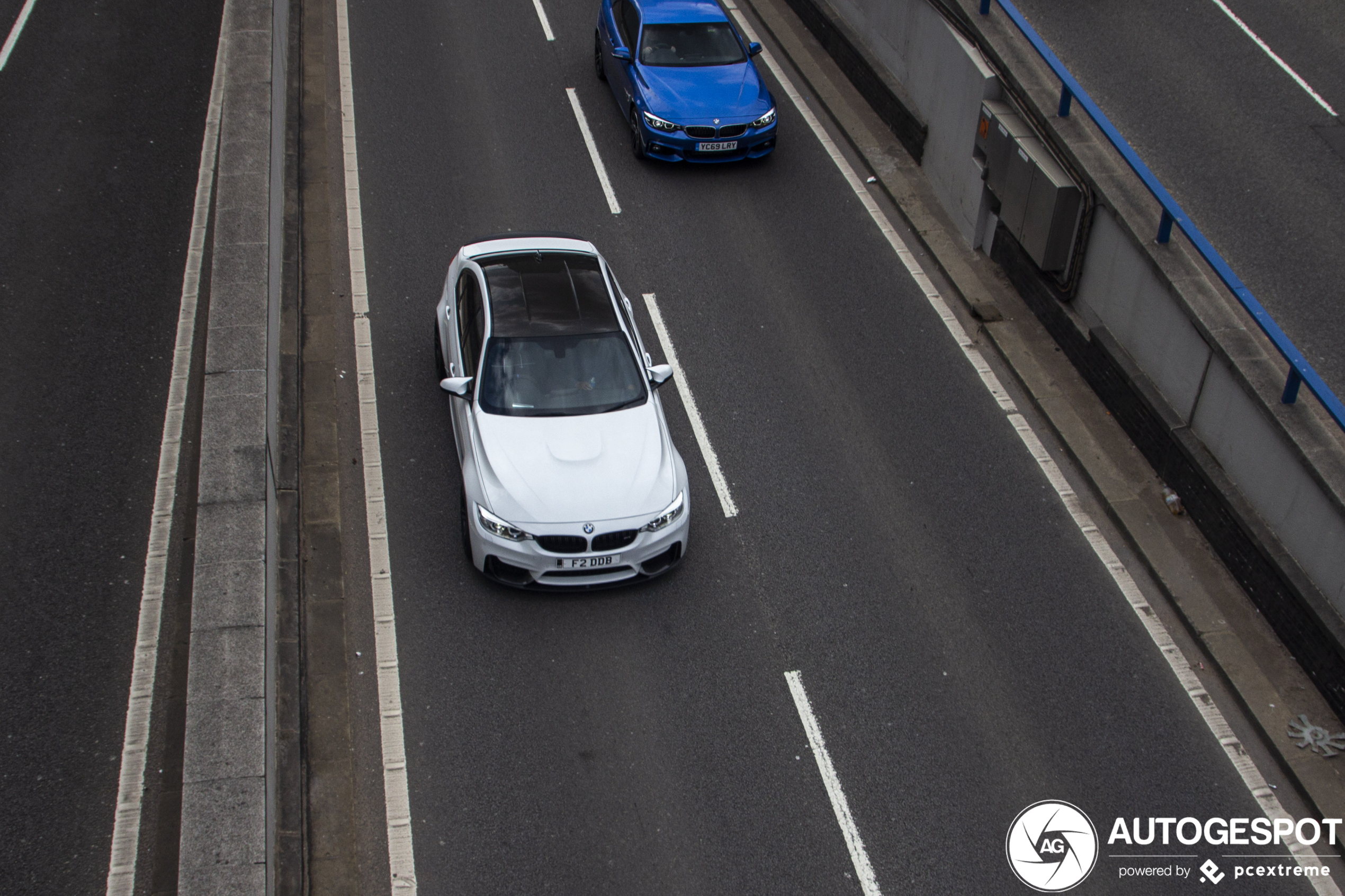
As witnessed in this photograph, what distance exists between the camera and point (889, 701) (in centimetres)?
834

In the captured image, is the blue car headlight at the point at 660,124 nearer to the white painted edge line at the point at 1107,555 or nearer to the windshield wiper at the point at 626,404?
the white painted edge line at the point at 1107,555

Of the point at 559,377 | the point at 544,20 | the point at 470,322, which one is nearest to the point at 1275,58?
the point at 544,20

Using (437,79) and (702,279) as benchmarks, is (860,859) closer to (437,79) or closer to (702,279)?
(702,279)

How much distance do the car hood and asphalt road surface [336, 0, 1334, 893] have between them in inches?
34.4

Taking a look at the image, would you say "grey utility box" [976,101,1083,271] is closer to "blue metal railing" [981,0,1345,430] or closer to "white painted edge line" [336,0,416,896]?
"blue metal railing" [981,0,1345,430]

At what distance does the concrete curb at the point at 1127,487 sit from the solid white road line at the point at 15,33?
36.9ft

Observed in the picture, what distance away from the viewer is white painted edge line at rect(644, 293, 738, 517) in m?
9.97

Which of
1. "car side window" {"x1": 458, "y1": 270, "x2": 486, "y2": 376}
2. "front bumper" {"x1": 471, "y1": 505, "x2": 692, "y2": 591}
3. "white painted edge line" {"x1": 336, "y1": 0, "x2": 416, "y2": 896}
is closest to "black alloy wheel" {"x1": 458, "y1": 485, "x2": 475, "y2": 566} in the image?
"front bumper" {"x1": 471, "y1": 505, "x2": 692, "y2": 591}

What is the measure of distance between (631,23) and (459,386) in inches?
316

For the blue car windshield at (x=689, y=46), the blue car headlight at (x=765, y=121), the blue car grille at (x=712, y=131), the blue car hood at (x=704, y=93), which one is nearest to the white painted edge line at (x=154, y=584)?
the blue car hood at (x=704, y=93)

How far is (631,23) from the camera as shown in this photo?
15.1m

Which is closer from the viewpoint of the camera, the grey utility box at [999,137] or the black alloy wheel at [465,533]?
the black alloy wheel at [465,533]

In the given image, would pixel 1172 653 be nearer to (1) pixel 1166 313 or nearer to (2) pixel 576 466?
(1) pixel 1166 313

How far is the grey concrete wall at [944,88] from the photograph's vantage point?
1296cm
